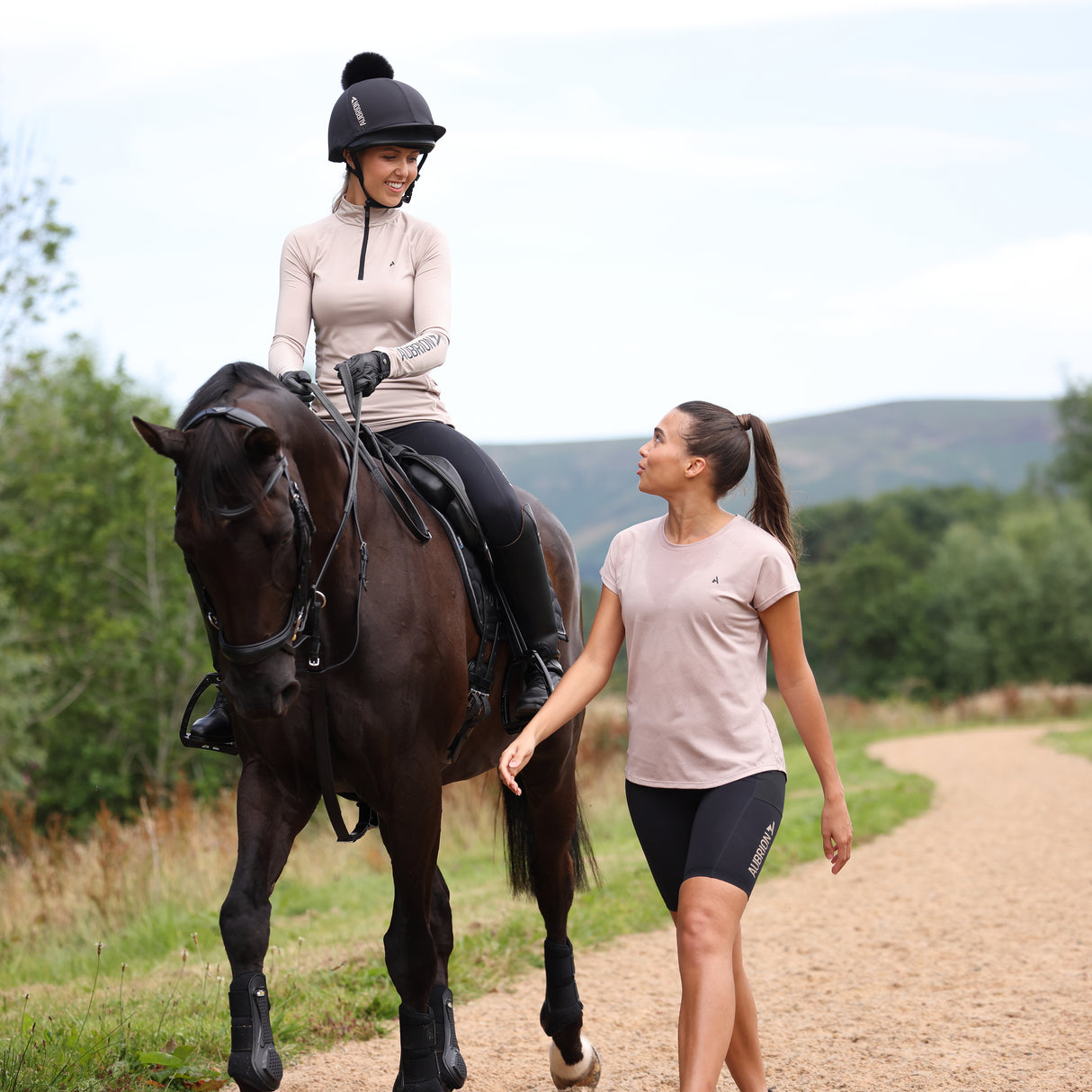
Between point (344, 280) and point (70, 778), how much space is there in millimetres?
27941

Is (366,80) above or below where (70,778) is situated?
above

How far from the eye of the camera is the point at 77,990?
662 cm

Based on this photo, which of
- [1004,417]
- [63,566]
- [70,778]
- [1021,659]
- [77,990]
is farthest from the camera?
[1004,417]

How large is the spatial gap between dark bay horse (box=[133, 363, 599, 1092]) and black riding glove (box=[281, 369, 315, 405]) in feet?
0.80

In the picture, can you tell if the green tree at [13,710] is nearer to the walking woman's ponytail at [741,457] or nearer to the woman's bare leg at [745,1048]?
the woman's bare leg at [745,1048]

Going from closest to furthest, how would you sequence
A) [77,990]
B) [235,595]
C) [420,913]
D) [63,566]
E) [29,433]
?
1. [235,595]
2. [420,913]
3. [77,990]
4. [29,433]
5. [63,566]

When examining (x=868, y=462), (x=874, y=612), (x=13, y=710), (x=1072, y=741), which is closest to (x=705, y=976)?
(x=13, y=710)

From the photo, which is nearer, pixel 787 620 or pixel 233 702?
pixel 233 702

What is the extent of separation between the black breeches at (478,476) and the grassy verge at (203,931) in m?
1.83

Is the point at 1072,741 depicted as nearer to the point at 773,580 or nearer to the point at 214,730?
the point at 773,580

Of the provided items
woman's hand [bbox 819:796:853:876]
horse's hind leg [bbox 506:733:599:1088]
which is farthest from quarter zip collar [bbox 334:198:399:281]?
woman's hand [bbox 819:796:853:876]

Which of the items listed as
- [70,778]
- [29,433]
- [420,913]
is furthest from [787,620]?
[70,778]

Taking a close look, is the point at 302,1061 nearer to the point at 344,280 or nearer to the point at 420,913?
the point at 420,913

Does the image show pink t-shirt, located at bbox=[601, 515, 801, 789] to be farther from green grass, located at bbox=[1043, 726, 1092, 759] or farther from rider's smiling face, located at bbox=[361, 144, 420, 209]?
green grass, located at bbox=[1043, 726, 1092, 759]
